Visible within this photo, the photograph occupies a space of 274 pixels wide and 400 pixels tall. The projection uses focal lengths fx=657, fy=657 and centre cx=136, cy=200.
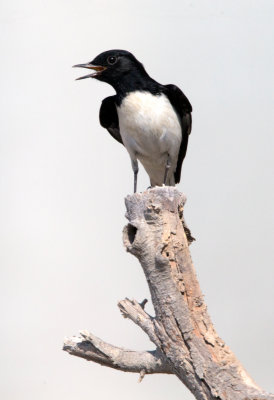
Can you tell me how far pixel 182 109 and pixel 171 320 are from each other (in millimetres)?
3385

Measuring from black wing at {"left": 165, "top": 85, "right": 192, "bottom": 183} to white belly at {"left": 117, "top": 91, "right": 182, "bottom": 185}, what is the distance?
12 cm

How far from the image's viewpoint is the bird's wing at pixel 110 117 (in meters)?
7.74

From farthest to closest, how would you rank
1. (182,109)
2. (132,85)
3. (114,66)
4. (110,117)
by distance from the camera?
(110,117), (182,109), (114,66), (132,85)

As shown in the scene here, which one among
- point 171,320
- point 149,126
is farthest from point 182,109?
point 171,320

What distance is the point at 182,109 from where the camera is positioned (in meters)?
7.39

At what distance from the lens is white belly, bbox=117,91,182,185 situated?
275 inches

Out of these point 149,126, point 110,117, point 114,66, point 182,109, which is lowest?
point 149,126

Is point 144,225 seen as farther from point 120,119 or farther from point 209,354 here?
point 120,119

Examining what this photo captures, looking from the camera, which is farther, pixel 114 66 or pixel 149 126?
pixel 114 66

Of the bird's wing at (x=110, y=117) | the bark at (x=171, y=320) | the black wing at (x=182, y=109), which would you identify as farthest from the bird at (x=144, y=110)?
the bark at (x=171, y=320)

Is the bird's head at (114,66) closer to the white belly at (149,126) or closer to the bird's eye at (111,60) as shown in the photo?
the bird's eye at (111,60)

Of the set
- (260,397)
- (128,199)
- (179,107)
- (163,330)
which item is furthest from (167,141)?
(260,397)

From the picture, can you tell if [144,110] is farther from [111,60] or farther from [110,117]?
[110,117]

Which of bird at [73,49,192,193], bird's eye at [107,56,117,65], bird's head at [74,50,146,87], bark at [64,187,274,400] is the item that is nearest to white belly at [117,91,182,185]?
bird at [73,49,192,193]
